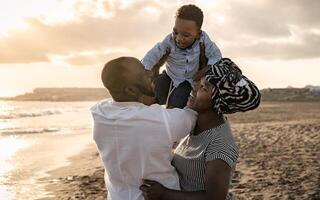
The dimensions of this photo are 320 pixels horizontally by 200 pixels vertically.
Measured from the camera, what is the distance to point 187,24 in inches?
148

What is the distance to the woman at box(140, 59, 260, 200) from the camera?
2.80 meters

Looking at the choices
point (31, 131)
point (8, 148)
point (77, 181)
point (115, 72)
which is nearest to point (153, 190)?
point (115, 72)

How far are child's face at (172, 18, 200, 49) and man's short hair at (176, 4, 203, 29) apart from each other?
0.02m

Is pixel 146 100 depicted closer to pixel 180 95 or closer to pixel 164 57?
pixel 180 95

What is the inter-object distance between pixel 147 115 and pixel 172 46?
1.30 m

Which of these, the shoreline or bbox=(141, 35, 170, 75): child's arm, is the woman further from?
Answer: the shoreline

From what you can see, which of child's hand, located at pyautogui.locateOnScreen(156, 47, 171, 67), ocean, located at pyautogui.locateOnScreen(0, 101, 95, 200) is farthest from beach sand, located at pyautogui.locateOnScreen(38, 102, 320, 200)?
child's hand, located at pyautogui.locateOnScreen(156, 47, 171, 67)

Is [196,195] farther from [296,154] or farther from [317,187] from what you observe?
[296,154]

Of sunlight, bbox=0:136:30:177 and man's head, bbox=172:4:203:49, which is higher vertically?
man's head, bbox=172:4:203:49

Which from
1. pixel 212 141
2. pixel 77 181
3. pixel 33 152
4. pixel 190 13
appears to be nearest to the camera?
pixel 212 141

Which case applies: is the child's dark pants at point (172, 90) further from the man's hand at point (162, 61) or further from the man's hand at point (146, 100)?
the man's hand at point (146, 100)

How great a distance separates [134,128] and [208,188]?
0.48 meters

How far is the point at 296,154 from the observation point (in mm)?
14477

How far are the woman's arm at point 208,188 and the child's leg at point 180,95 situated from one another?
3.15 ft
